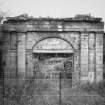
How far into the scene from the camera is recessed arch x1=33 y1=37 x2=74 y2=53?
33.9 ft

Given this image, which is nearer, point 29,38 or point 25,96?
point 25,96

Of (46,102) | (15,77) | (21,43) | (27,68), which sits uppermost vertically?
(21,43)

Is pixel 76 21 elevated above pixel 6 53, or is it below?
above

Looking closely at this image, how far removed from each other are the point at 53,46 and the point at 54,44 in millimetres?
168

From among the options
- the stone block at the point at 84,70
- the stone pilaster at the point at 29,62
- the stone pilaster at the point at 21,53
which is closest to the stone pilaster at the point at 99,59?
the stone block at the point at 84,70

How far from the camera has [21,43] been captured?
33.8 ft

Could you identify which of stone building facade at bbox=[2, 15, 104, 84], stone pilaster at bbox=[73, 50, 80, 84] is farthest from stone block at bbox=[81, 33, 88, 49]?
stone pilaster at bbox=[73, 50, 80, 84]

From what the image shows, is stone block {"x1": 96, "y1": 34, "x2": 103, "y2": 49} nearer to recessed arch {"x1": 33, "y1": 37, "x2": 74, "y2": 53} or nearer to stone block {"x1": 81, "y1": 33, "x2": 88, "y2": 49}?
stone block {"x1": 81, "y1": 33, "x2": 88, "y2": 49}

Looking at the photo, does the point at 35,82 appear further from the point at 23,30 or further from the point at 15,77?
the point at 23,30

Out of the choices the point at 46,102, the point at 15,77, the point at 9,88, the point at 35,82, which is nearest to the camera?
the point at 46,102

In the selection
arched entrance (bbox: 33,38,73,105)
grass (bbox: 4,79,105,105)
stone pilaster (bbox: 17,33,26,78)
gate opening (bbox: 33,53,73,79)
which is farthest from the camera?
gate opening (bbox: 33,53,73,79)

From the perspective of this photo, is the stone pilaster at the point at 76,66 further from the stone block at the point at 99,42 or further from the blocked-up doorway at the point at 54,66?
the stone block at the point at 99,42

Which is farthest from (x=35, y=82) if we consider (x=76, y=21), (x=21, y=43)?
(x=76, y=21)

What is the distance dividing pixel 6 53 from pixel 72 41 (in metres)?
4.94
